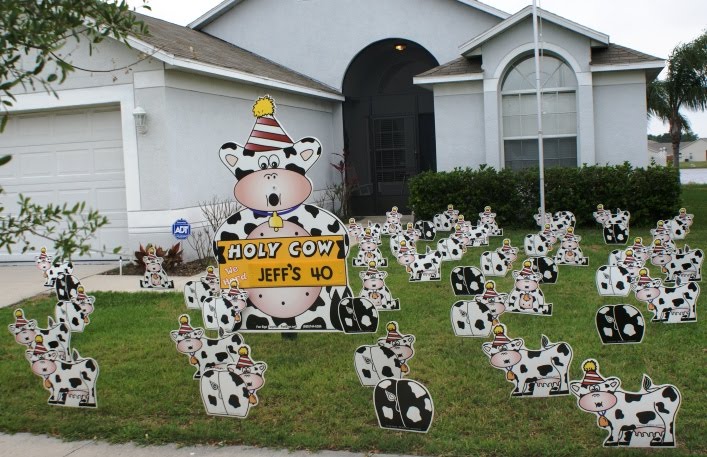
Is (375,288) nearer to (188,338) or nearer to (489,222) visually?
(188,338)

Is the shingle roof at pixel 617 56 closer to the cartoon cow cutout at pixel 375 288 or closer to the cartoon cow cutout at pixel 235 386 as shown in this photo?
the cartoon cow cutout at pixel 375 288

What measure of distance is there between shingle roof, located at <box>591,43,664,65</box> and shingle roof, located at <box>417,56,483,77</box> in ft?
7.57

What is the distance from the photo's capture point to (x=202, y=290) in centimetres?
774

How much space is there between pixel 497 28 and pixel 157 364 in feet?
35.7

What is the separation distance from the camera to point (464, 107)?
15953mm

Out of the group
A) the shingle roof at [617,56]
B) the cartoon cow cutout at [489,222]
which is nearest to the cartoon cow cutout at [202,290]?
the cartoon cow cutout at [489,222]

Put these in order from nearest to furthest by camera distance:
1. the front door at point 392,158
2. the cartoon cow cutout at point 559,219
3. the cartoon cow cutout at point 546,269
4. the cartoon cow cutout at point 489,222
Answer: the cartoon cow cutout at point 546,269
the cartoon cow cutout at point 489,222
the cartoon cow cutout at point 559,219
the front door at point 392,158

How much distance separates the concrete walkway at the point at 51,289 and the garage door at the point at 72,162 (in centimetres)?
60

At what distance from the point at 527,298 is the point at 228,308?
2.93 m

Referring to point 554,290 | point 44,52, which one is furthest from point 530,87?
point 44,52

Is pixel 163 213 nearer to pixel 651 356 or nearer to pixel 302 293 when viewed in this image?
pixel 302 293

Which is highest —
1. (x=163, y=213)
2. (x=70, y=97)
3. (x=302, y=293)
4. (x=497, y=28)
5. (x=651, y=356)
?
(x=497, y=28)

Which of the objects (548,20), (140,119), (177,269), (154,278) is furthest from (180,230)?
(548,20)

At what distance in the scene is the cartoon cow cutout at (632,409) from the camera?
14.4ft
